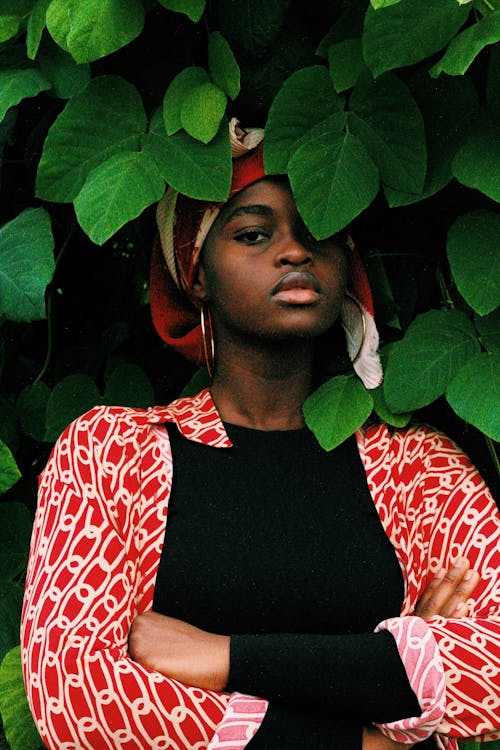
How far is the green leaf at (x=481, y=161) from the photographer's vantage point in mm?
1388

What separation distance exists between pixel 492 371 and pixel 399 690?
1.39 feet

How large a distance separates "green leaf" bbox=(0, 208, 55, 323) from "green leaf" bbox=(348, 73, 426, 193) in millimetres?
446

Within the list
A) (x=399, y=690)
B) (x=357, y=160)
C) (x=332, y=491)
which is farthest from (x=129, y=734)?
(x=357, y=160)

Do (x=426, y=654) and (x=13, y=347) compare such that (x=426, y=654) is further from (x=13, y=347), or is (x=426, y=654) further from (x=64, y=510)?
(x=13, y=347)

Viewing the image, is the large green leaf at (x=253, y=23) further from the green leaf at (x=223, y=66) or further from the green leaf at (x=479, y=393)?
the green leaf at (x=479, y=393)

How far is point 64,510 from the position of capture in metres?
1.48

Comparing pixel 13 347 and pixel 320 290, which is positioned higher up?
pixel 320 290

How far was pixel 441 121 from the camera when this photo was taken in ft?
4.87

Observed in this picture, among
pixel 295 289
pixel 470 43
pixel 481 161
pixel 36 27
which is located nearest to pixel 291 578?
pixel 295 289

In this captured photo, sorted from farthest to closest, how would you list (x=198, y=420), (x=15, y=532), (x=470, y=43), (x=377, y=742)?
(x=15, y=532) → (x=198, y=420) → (x=377, y=742) → (x=470, y=43)

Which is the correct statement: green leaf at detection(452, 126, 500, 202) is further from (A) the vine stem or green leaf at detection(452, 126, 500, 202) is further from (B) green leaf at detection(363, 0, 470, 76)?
(A) the vine stem

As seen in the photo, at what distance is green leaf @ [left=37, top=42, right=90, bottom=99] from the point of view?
1.55 m

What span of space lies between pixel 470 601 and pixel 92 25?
887mm

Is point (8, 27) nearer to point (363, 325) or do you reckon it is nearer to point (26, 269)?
point (26, 269)
